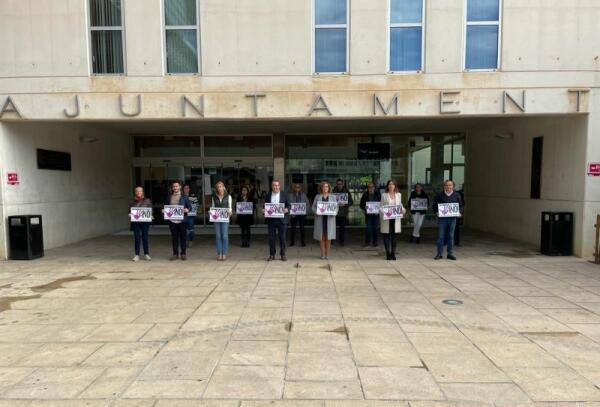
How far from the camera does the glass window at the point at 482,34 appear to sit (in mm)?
9547

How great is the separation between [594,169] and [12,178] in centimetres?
1335

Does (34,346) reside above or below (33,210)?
below

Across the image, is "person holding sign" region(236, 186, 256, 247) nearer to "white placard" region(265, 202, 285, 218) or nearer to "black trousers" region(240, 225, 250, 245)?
"black trousers" region(240, 225, 250, 245)

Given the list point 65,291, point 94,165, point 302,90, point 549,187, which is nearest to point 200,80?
point 302,90

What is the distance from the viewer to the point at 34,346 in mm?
4625

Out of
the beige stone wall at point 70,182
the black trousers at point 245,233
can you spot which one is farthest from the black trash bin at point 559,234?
the beige stone wall at point 70,182

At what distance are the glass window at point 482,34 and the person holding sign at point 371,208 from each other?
12.3 ft

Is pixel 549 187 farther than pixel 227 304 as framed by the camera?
Yes

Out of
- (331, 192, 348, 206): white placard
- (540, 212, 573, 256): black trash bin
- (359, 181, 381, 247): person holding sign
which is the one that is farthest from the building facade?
(331, 192, 348, 206): white placard

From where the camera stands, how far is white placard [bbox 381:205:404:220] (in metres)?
9.09

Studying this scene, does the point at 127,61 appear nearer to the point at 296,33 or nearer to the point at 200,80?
the point at 200,80

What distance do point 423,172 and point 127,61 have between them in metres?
11.2

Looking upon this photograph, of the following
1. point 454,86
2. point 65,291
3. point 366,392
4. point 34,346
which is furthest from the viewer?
point 454,86

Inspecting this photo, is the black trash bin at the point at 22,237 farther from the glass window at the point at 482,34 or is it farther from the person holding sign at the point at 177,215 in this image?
the glass window at the point at 482,34
